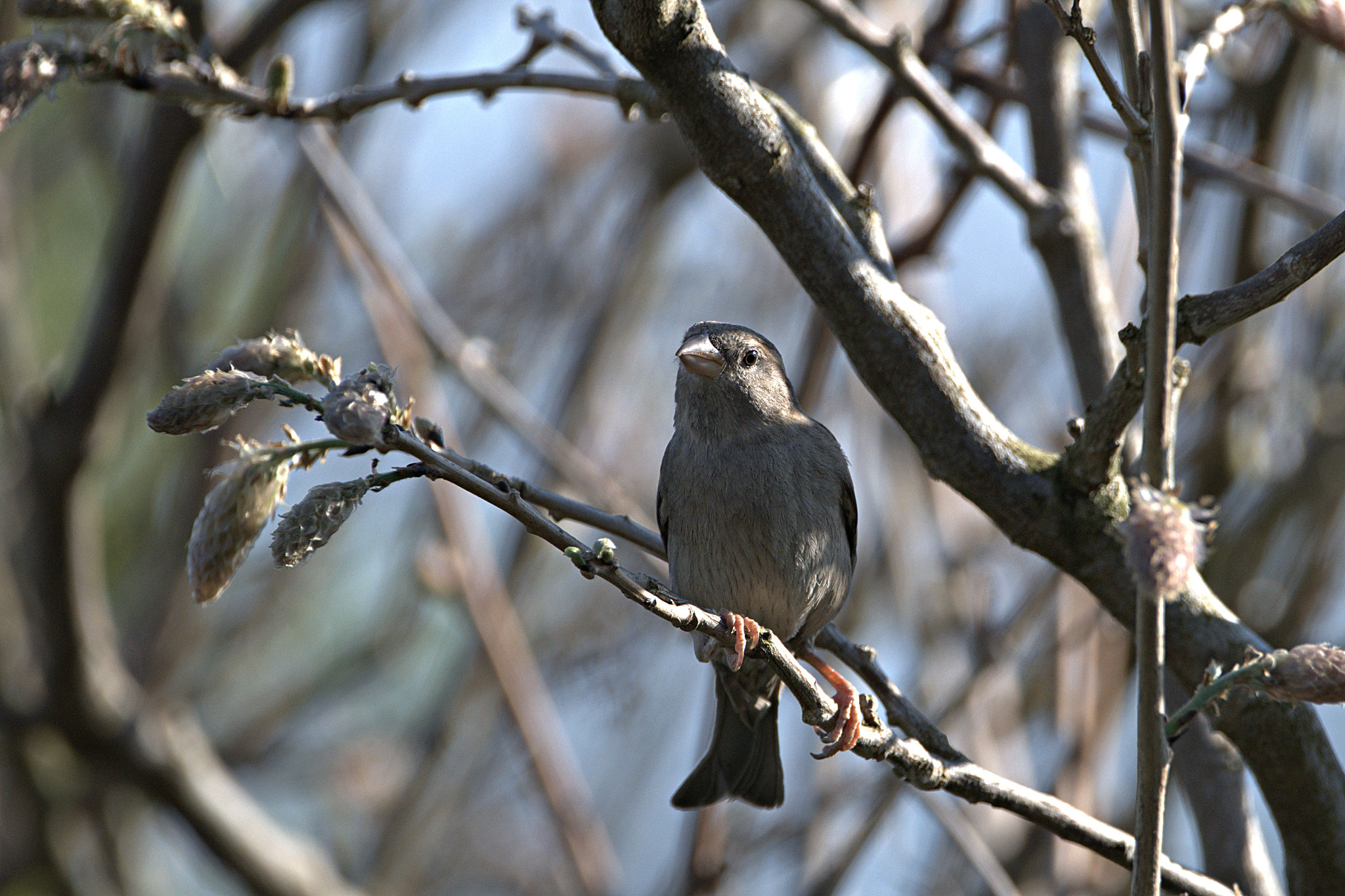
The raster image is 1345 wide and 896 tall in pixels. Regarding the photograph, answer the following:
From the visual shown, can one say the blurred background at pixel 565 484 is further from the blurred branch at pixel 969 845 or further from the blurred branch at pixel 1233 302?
the blurred branch at pixel 1233 302

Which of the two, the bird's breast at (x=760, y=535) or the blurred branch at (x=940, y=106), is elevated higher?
the blurred branch at (x=940, y=106)

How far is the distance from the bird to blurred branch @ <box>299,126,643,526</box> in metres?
0.49

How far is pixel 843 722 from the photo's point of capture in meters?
2.72

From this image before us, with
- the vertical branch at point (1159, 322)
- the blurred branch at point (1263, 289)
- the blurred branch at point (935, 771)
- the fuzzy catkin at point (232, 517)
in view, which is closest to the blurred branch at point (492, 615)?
the blurred branch at point (935, 771)

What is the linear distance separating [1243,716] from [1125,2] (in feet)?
5.24

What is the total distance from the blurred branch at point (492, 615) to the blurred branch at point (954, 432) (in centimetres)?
194

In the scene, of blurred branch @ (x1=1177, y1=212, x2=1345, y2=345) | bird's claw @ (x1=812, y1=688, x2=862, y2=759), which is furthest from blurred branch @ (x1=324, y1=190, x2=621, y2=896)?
blurred branch @ (x1=1177, y1=212, x2=1345, y2=345)

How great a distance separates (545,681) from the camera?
21.0 ft

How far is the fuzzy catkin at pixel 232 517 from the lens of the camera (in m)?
1.82


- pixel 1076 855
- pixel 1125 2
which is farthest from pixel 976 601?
pixel 1125 2

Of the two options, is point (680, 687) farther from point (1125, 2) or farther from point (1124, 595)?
point (1125, 2)

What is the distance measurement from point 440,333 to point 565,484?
1.03 metres

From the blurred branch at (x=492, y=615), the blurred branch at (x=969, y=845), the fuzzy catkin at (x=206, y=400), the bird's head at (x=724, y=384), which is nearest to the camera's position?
the fuzzy catkin at (x=206, y=400)

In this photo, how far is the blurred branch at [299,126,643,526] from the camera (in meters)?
4.04
